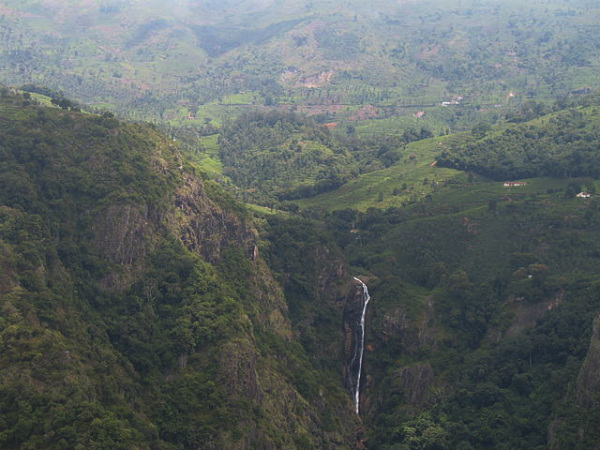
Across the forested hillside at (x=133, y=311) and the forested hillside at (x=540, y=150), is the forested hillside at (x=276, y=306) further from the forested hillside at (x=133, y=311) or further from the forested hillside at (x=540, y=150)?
the forested hillside at (x=540, y=150)

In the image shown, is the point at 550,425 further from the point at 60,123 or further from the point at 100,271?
the point at 60,123

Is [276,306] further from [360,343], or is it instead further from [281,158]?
[281,158]

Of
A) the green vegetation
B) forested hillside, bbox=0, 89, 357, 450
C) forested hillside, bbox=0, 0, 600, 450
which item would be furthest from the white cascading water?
the green vegetation

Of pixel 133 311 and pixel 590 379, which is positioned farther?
pixel 133 311

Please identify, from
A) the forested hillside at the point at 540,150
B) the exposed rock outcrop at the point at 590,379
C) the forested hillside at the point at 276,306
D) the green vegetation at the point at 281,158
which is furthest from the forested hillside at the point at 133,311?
the forested hillside at the point at 540,150

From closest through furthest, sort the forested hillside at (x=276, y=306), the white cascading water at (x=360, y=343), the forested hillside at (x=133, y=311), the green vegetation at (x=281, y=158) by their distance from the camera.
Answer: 1. the forested hillside at (x=133, y=311)
2. the forested hillside at (x=276, y=306)
3. the white cascading water at (x=360, y=343)
4. the green vegetation at (x=281, y=158)

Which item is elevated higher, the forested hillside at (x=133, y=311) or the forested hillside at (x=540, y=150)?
the forested hillside at (x=133, y=311)

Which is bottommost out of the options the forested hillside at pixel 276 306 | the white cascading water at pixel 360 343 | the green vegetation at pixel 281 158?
the green vegetation at pixel 281 158

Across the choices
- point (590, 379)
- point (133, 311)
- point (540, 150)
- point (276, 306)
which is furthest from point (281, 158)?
point (590, 379)

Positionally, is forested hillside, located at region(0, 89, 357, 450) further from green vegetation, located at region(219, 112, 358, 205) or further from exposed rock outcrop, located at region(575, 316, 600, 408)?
green vegetation, located at region(219, 112, 358, 205)

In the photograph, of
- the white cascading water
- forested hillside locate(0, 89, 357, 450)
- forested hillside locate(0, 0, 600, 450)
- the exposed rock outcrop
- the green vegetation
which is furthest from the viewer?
the green vegetation

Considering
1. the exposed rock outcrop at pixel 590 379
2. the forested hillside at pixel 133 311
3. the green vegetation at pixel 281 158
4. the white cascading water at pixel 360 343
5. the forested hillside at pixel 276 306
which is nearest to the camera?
the forested hillside at pixel 133 311

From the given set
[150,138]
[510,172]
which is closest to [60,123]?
[150,138]
